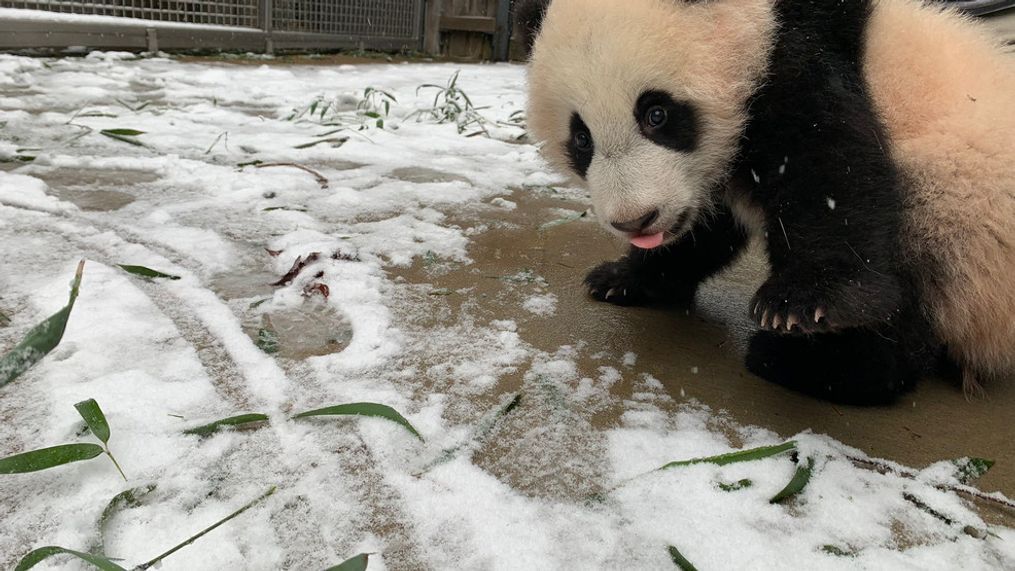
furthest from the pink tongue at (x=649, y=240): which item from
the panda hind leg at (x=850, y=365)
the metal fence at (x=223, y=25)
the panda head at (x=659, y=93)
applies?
the metal fence at (x=223, y=25)

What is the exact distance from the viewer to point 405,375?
1.44m

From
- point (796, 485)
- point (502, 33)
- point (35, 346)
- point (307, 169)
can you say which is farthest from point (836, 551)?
point (502, 33)

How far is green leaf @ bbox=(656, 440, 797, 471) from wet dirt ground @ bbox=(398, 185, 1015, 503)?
0.47ft

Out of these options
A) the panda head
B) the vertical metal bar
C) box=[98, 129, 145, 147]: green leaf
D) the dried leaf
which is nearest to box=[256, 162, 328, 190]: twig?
box=[98, 129, 145, 147]: green leaf

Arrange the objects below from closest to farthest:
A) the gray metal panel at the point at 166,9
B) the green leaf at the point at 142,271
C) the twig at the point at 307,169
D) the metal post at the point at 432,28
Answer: the green leaf at the point at 142,271, the twig at the point at 307,169, the gray metal panel at the point at 166,9, the metal post at the point at 432,28

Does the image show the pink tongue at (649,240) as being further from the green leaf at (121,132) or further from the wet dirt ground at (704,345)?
the green leaf at (121,132)

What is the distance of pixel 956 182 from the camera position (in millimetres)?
1441

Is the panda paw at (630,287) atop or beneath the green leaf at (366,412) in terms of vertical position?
beneath

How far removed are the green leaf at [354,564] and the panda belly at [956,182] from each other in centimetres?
122

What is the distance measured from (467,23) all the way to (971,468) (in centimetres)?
818

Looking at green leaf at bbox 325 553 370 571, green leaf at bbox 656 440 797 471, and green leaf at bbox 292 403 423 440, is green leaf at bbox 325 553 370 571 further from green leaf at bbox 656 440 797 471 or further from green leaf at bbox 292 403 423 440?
green leaf at bbox 656 440 797 471

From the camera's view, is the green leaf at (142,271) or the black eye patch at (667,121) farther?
the green leaf at (142,271)

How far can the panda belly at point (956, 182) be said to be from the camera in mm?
1427

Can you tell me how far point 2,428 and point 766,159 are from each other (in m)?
1.52
